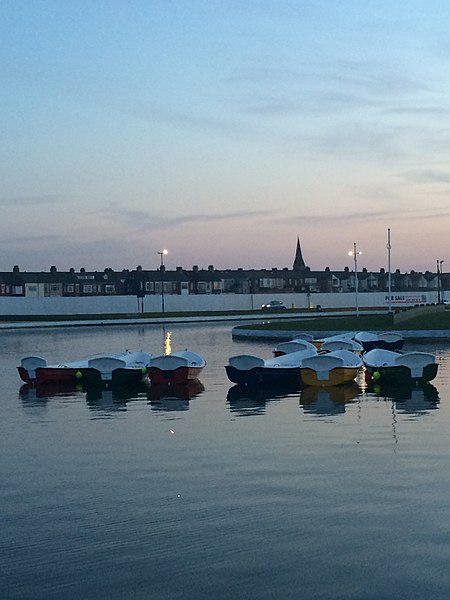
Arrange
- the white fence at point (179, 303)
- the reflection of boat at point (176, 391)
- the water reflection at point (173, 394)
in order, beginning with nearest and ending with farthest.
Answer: the water reflection at point (173, 394) < the reflection of boat at point (176, 391) < the white fence at point (179, 303)

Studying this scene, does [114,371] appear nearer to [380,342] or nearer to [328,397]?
[328,397]

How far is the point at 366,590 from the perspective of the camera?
10.9 m

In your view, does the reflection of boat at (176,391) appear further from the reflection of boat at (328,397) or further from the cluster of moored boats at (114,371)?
the reflection of boat at (328,397)

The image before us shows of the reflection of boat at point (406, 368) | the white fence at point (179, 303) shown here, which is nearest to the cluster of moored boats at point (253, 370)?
the reflection of boat at point (406, 368)

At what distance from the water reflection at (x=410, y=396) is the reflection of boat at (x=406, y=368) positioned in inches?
15.4

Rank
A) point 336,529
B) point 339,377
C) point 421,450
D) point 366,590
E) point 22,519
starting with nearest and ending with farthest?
point 366,590 → point 336,529 → point 22,519 → point 421,450 → point 339,377

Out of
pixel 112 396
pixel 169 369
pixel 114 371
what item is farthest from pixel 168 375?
pixel 112 396

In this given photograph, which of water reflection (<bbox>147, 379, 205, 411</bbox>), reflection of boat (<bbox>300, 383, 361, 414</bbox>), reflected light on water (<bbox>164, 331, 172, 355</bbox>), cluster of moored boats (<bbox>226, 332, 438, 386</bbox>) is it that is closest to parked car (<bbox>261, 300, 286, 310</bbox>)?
reflected light on water (<bbox>164, 331, 172, 355</bbox>)

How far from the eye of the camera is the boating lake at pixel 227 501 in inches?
448

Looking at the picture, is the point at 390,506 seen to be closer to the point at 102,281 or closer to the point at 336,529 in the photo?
the point at 336,529

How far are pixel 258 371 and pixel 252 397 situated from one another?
150 inches

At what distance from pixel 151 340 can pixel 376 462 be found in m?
47.8

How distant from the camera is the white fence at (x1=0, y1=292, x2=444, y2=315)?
378 feet

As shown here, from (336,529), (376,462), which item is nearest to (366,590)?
(336,529)
